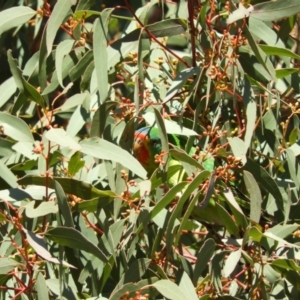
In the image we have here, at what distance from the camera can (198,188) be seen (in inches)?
92.4

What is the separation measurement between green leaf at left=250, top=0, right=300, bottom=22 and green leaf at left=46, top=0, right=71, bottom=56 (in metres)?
0.62

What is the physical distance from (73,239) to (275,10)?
100cm

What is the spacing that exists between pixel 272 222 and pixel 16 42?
6.10 ft

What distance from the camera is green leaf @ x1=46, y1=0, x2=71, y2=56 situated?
243 centimetres

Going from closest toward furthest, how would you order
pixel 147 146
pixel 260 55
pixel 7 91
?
pixel 260 55 < pixel 7 91 < pixel 147 146

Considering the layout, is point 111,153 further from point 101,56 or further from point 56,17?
point 56,17

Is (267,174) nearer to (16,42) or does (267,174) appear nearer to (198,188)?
(198,188)

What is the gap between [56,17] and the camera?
2455 millimetres

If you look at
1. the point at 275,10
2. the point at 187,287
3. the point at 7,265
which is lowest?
the point at 187,287

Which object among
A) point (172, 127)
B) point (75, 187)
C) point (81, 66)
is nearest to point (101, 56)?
point (81, 66)

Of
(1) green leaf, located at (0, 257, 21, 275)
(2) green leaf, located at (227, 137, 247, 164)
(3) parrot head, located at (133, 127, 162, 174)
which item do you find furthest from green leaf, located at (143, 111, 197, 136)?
(1) green leaf, located at (0, 257, 21, 275)

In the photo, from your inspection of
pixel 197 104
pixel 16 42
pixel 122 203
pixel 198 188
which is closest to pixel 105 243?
pixel 122 203

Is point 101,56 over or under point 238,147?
over

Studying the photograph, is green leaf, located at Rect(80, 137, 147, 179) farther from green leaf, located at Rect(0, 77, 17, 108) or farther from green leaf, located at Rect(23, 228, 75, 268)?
green leaf, located at Rect(0, 77, 17, 108)
